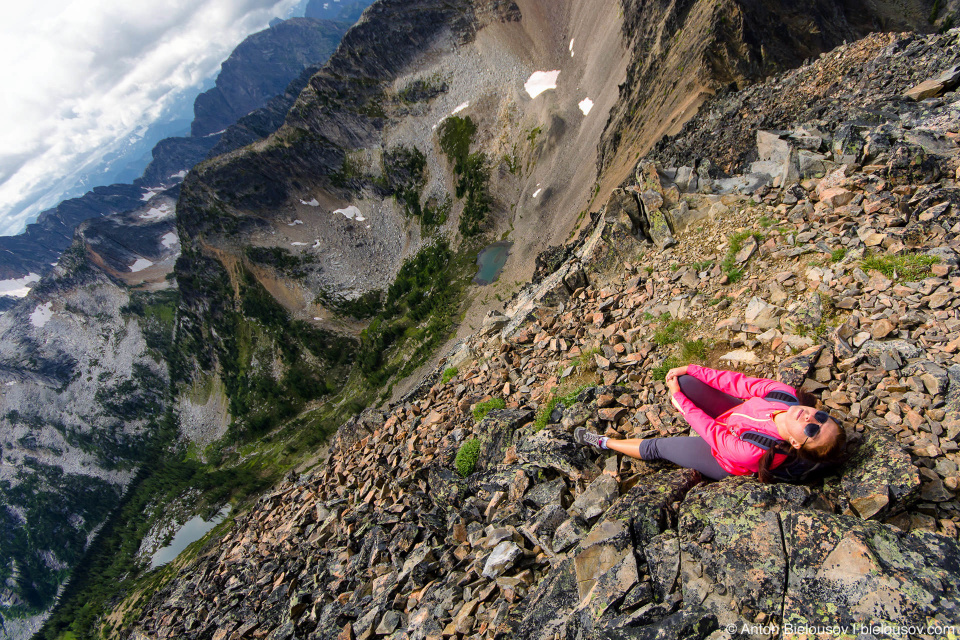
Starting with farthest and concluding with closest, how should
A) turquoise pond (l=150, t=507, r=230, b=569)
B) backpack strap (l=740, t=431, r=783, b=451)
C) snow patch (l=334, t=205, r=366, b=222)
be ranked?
snow patch (l=334, t=205, r=366, b=222), turquoise pond (l=150, t=507, r=230, b=569), backpack strap (l=740, t=431, r=783, b=451)

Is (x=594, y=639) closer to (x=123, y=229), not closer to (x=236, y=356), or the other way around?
(x=236, y=356)

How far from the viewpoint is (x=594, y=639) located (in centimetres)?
583

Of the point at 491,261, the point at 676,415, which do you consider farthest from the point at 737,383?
the point at 491,261

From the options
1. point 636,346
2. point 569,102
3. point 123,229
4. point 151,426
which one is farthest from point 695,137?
point 123,229

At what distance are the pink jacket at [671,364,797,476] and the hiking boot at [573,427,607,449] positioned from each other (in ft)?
6.49

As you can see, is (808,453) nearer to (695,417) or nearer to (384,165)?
(695,417)

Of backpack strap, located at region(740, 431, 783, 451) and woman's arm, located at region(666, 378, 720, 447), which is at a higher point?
backpack strap, located at region(740, 431, 783, 451)

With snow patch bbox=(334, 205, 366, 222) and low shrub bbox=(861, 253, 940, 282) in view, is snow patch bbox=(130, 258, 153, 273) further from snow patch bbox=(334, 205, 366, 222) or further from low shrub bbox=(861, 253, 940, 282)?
low shrub bbox=(861, 253, 940, 282)

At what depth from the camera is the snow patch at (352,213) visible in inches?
4764

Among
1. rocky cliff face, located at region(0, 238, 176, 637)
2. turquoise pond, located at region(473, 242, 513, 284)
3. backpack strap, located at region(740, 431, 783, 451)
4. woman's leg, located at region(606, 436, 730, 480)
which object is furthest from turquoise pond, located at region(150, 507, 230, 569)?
backpack strap, located at region(740, 431, 783, 451)

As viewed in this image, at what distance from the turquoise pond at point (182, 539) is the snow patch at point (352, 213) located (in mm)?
87585

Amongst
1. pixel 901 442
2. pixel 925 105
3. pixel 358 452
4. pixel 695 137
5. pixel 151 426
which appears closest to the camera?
pixel 901 442

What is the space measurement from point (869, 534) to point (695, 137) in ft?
132

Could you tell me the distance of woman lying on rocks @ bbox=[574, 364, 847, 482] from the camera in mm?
5969
